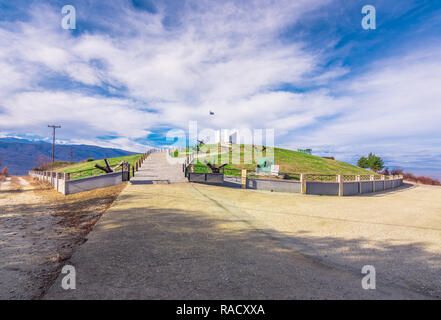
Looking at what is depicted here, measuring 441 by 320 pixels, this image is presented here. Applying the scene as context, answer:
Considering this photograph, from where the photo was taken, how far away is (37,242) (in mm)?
5859

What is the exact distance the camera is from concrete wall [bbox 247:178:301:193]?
60.6 ft

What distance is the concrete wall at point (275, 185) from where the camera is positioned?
18469mm

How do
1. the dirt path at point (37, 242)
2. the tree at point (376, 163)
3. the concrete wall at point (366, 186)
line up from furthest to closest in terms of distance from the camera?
the tree at point (376, 163), the concrete wall at point (366, 186), the dirt path at point (37, 242)

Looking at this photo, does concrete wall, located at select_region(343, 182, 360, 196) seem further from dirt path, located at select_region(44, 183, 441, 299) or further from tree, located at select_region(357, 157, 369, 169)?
tree, located at select_region(357, 157, 369, 169)

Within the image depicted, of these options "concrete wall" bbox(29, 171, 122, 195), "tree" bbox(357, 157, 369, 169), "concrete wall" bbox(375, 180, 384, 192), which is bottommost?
"concrete wall" bbox(375, 180, 384, 192)

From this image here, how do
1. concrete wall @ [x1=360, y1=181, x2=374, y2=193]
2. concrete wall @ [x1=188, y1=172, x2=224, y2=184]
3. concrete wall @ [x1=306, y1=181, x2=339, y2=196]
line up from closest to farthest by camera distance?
concrete wall @ [x1=306, y1=181, x2=339, y2=196], concrete wall @ [x1=188, y1=172, x2=224, y2=184], concrete wall @ [x1=360, y1=181, x2=374, y2=193]

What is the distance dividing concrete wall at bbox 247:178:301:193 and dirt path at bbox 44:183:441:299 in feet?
32.3

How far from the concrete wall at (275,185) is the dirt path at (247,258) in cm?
984

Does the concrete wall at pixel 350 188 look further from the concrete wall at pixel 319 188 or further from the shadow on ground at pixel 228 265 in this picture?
the shadow on ground at pixel 228 265

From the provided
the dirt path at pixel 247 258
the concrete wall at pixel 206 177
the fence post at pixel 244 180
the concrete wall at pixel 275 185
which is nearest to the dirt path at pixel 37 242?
the dirt path at pixel 247 258

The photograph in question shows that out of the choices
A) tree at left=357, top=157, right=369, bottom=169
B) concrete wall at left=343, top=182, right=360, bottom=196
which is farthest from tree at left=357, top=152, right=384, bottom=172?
concrete wall at left=343, top=182, right=360, bottom=196

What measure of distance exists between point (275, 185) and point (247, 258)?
14.7m

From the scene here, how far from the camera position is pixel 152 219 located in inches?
298
